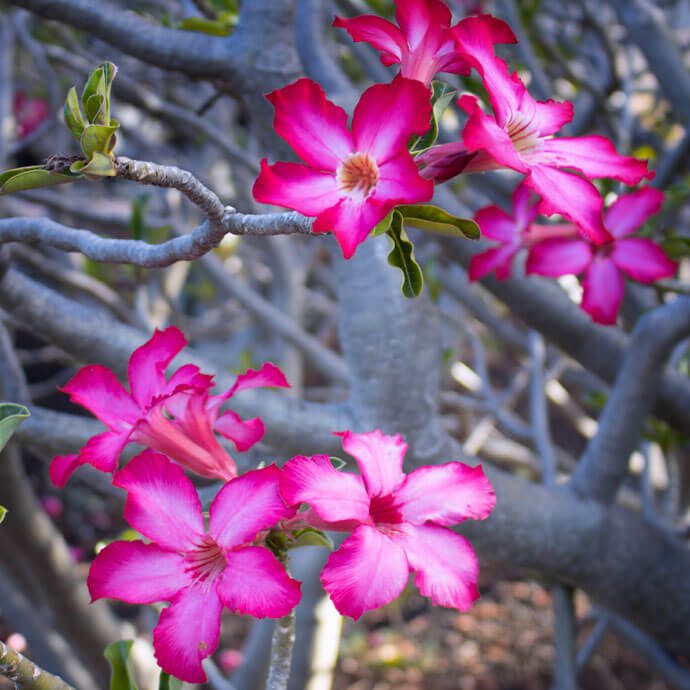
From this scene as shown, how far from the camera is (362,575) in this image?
0.44 meters

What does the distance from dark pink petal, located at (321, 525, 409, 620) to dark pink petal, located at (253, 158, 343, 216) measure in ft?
0.65

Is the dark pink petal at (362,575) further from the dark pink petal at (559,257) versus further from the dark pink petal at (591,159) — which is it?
the dark pink petal at (559,257)

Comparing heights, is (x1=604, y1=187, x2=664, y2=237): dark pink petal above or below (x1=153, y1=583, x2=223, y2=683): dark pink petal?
above

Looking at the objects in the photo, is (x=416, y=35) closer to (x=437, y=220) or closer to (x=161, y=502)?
(x=437, y=220)

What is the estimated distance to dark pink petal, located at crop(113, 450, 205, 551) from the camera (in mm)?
486

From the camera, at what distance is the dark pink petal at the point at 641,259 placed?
888 mm

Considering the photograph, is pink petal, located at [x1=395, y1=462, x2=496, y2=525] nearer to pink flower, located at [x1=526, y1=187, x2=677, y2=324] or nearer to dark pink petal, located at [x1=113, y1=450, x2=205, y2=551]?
dark pink petal, located at [x1=113, y1=450, x2=205, y2=551]

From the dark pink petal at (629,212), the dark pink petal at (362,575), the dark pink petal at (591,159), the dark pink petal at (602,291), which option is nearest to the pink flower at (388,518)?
the dark pink petal at (362,575)

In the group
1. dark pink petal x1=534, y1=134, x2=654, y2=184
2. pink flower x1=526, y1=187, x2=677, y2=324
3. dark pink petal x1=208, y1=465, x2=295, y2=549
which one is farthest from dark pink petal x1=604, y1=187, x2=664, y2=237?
dark pink petal x1=208, y1=465, x2=295, y2=549

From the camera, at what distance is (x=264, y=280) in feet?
9.64

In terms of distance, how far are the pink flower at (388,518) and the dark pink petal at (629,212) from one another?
0.51 meters

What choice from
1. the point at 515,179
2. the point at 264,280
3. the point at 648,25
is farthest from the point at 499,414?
the point at 264,280

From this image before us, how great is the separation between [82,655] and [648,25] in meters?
1.54

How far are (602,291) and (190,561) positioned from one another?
0.58 metres
